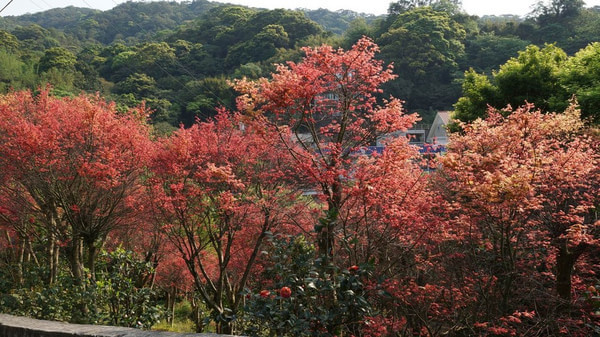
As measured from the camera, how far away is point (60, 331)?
132 inches

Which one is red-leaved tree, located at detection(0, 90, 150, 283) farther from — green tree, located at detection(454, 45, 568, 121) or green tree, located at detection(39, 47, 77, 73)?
green tree, located at detection(39, 47, 77, 73)

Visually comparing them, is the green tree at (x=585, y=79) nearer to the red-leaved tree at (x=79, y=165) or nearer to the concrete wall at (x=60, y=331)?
the red-leaved tree at (x=79, y=165)

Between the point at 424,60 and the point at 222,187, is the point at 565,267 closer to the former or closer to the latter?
the point at 222,187

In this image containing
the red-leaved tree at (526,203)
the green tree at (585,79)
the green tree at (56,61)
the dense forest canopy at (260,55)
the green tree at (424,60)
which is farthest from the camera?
the green tree at (424,60)

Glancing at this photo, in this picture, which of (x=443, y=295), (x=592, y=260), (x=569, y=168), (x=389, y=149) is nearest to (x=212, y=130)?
(x=389, y=149)

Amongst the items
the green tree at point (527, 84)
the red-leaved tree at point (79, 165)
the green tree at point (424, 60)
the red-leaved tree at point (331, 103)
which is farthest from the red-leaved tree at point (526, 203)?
the green tree at point (424, 60)

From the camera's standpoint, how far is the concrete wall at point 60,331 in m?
3.28

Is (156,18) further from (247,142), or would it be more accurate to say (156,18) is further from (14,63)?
(247,142)

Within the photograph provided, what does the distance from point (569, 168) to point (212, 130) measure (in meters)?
6.37

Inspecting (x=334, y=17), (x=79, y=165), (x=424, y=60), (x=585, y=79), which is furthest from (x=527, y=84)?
(x=334, y=17)

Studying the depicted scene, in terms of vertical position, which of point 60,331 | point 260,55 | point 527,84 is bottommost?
point 60,331

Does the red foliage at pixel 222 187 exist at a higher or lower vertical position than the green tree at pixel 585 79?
lower

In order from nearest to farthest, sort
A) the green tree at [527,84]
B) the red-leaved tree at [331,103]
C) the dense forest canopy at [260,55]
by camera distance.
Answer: the red-leaved tree at [331,103]
the green tree at [527,84]
the dense forest canopy at [260,55]

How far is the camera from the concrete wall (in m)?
3.28
